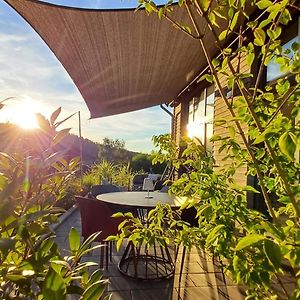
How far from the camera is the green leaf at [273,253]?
67cm

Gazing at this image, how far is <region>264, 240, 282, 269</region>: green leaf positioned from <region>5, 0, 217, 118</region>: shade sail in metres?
3.87

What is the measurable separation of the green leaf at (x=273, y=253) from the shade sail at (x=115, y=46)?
3869 mm

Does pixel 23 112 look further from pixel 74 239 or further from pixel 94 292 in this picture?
pixel 94 292

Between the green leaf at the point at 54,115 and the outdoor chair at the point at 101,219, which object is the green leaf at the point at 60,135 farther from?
the outdoor chair at the point at 101,219

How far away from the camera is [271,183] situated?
4.70ft

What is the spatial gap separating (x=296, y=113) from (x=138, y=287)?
2.88 meters

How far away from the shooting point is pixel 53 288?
651 millimetres

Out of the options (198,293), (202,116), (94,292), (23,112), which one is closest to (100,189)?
(198,293)

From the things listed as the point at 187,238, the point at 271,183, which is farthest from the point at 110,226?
the point at 271,183

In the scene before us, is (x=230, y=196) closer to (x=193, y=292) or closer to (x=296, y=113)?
(x=296, y=113)

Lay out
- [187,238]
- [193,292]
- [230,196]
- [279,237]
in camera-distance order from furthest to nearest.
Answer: [193,292] < [187,238] < [230,196] < [279,237]

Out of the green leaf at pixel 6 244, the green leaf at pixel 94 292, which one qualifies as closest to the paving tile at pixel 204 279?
the green leaf at pixel 94 292

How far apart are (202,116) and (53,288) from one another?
787cm

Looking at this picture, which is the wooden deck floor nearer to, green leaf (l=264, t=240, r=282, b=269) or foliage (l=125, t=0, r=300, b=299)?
foliage (l=125, t=0, r=300, b=299)
